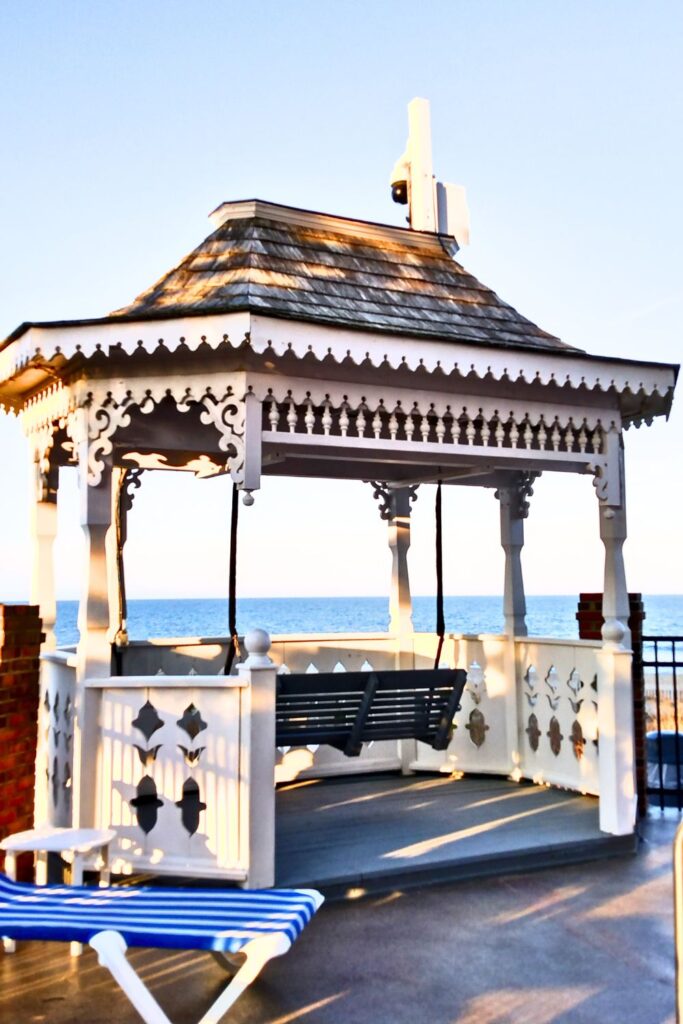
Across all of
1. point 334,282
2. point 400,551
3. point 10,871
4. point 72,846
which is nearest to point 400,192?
point 334,282

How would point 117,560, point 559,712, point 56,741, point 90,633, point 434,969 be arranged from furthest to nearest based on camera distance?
point 117,560
point 559,712
point 56,741
point 90,633
point 434,969

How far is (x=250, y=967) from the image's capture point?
2641 mm

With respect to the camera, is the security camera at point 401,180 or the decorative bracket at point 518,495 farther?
the security camera at point 401,180

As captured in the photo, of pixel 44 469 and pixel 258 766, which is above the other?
pixel 44 469

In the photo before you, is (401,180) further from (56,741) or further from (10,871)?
(10,871)

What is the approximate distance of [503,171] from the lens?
1297 cm

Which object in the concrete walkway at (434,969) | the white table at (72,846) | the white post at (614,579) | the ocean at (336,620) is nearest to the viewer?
the concrete walkway at (434,969)

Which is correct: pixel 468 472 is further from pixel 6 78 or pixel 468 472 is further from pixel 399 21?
pixel 6 78

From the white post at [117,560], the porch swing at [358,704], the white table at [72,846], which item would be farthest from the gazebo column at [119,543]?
the white table at [72,846]

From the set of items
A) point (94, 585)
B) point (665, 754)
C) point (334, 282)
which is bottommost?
point (665, 754)

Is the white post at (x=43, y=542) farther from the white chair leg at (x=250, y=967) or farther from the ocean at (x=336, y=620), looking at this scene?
the ocean at (x=336, y=620)

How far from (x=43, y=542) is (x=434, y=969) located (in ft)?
11.6

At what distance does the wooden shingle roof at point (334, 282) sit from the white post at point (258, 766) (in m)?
1.82

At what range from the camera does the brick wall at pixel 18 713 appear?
15.6 ft
